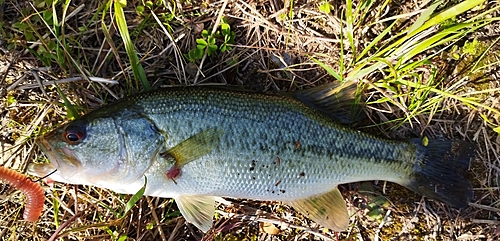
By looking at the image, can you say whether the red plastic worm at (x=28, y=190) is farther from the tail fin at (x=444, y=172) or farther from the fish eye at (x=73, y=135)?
the tail fin at (x=444, y=172)

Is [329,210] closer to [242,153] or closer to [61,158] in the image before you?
[242,153]

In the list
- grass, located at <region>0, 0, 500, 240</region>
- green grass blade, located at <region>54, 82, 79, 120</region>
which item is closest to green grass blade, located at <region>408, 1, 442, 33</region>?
grass, located at <region>0, 0, 500, 240</region>

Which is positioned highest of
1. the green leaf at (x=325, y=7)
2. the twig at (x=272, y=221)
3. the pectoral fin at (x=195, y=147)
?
the green leaf at (x=325, y=7)

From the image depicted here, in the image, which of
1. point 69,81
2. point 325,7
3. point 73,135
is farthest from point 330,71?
point 69,81

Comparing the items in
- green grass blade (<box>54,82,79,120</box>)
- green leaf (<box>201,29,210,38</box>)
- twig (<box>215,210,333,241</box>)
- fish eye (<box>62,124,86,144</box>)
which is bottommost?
twig (<box>215,210,333,241</box>)

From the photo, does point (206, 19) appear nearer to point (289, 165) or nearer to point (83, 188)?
point (289, 165)

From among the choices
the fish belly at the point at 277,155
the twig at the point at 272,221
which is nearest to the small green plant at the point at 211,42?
the fish belly at the point at 277,155

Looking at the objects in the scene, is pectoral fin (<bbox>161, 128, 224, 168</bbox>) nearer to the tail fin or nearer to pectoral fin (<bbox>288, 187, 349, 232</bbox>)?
pectoral fin (<bbox>288, 187, 349, 232</bbox>)

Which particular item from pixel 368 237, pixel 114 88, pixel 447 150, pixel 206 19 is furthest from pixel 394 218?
pixel 114 88
